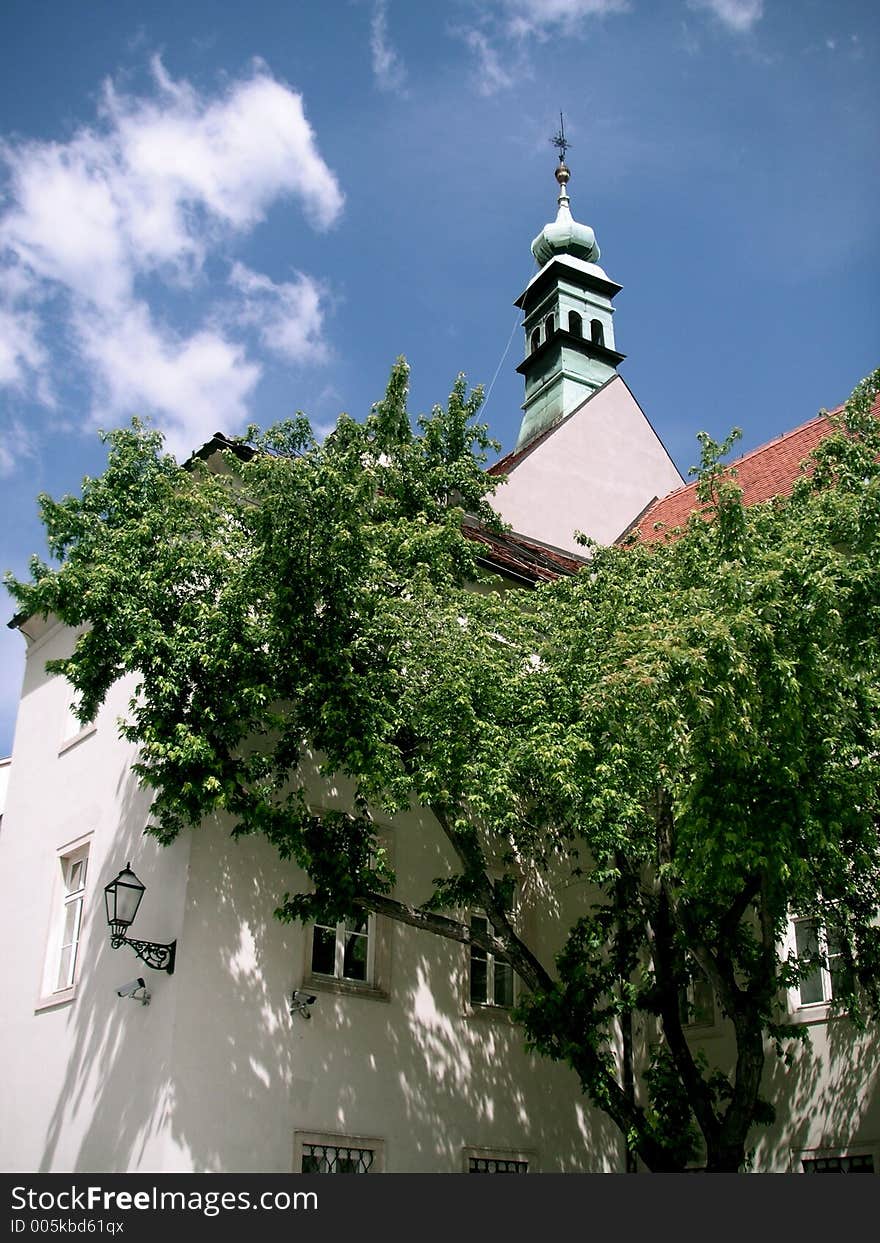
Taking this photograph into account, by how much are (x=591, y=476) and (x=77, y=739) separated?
11.9m

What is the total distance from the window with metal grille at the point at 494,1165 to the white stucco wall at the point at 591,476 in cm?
1107

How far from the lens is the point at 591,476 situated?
22906 millimetres

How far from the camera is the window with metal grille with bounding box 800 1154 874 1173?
12680 millimetres

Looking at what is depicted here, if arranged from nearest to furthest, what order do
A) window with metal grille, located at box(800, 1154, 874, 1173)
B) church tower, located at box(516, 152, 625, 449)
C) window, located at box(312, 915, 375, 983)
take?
window with metal grille, located at box(800, 1154, 874, 1173) → window, located at box(312, 915, 375, 983) → church tower, located at box(516, 152, 625, 449)

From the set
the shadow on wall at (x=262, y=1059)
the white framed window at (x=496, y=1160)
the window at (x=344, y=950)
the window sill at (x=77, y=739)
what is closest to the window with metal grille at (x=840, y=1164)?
the shadow on wall at (x=262, y=1059)

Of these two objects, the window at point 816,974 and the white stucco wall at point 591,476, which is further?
the white stucco wall at point 591,476

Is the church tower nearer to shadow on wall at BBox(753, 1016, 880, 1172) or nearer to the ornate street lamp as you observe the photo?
shadow on wall at BBox(753, 1016, 880, 1172)

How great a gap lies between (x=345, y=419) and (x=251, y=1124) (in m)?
8.01

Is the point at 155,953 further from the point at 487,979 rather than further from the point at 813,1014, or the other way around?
the point at 813,1014

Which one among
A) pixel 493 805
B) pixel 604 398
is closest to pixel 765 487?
pixel 604 398

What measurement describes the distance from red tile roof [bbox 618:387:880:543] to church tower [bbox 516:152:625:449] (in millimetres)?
5223

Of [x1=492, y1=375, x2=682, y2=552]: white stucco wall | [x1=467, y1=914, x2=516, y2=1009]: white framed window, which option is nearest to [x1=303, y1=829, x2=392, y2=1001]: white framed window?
[x1=467, y1=914, x2=516, y2=1009]: white framed window

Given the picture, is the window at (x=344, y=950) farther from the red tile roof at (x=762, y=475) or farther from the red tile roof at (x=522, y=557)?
the red tile roof at (x=762, y=475)

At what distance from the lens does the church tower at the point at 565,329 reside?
2761cm
